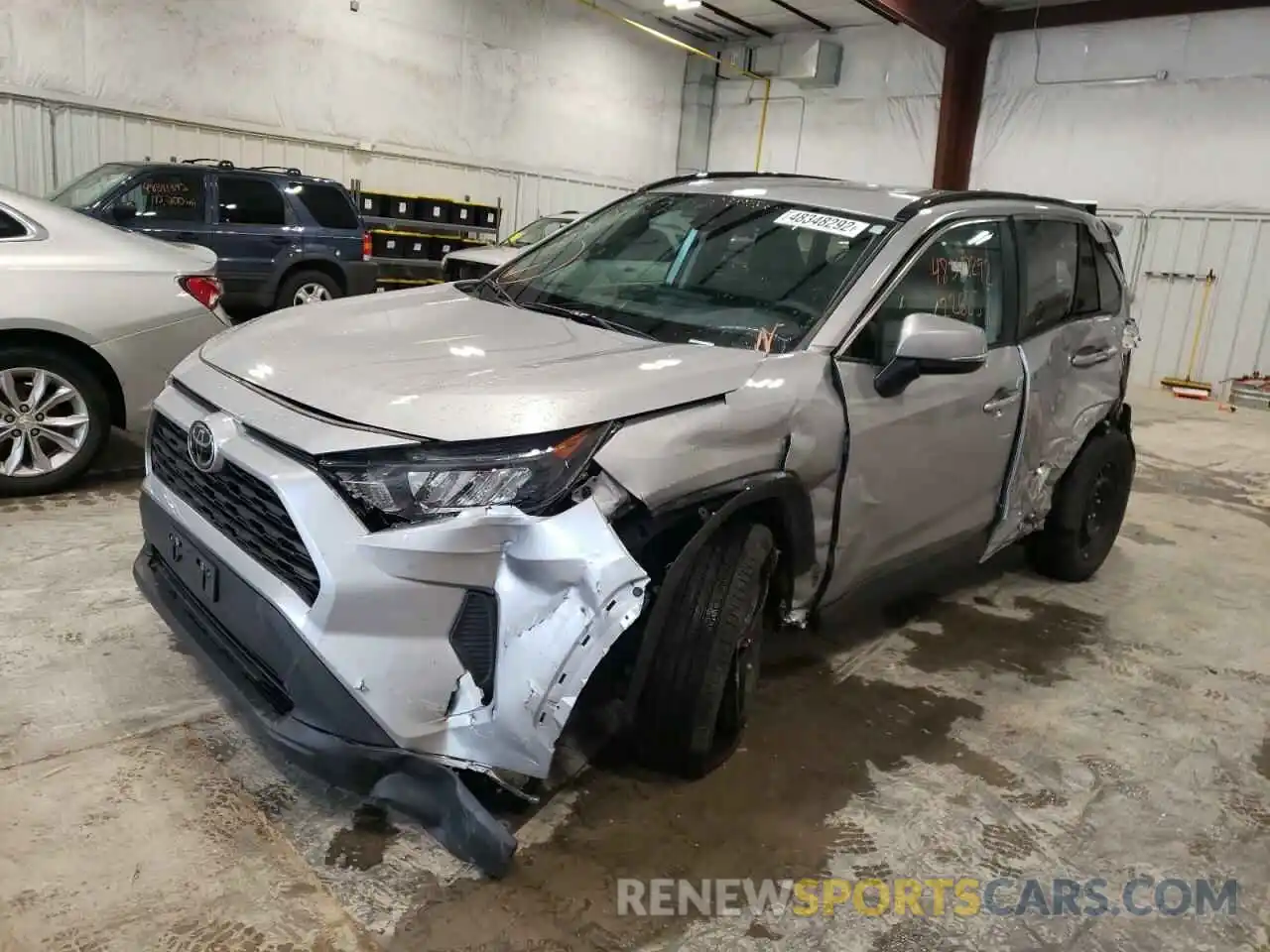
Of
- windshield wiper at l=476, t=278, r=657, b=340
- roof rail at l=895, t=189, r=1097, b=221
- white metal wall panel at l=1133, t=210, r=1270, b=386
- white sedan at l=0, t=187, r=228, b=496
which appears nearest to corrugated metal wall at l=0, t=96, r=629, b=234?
white sedan at l=0, t=187, r=228, b=496

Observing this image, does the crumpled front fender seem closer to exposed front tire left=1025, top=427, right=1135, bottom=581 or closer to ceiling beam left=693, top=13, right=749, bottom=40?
exposed front tire left=1025, top=427, right=1135, bottom=581

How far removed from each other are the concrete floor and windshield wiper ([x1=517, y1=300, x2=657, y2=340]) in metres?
1.19

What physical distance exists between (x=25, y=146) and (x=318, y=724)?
10559 mm

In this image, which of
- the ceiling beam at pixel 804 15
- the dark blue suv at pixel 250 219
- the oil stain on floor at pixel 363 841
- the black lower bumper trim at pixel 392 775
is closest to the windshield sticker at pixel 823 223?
the black lower bumper trim at pixel 392 775

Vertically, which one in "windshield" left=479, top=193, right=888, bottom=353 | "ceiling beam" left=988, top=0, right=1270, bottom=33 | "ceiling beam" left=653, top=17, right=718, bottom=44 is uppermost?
"ceiling beam" left=653, top=17, right=718, bottom=44

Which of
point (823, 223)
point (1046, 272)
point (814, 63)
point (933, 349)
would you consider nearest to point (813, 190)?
point (823, 223)

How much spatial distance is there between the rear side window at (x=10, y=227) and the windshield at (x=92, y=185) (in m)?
4.50

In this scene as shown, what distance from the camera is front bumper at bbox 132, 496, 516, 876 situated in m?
1.94

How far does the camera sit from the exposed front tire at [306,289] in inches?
370

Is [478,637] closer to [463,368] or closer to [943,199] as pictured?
[463,368]

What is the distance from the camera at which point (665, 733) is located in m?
2.38

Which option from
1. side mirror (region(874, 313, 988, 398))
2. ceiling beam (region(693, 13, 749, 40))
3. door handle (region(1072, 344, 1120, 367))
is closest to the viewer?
side mirror (region(874, 313, 988, 398))

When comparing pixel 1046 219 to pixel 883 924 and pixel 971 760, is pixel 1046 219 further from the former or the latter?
pixel 883 924

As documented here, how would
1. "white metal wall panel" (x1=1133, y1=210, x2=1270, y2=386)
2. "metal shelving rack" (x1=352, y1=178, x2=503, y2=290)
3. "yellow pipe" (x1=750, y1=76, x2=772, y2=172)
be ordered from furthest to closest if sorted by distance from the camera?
"yellow pipe" (x1=750, y1=76, x2=772, y2=172) < "metal shelving rack" (x1=352, y1=178, x2=503, y2=290) < "white metal wall panel" (x1=1133, y1=210, x2=1270, y2=386)
